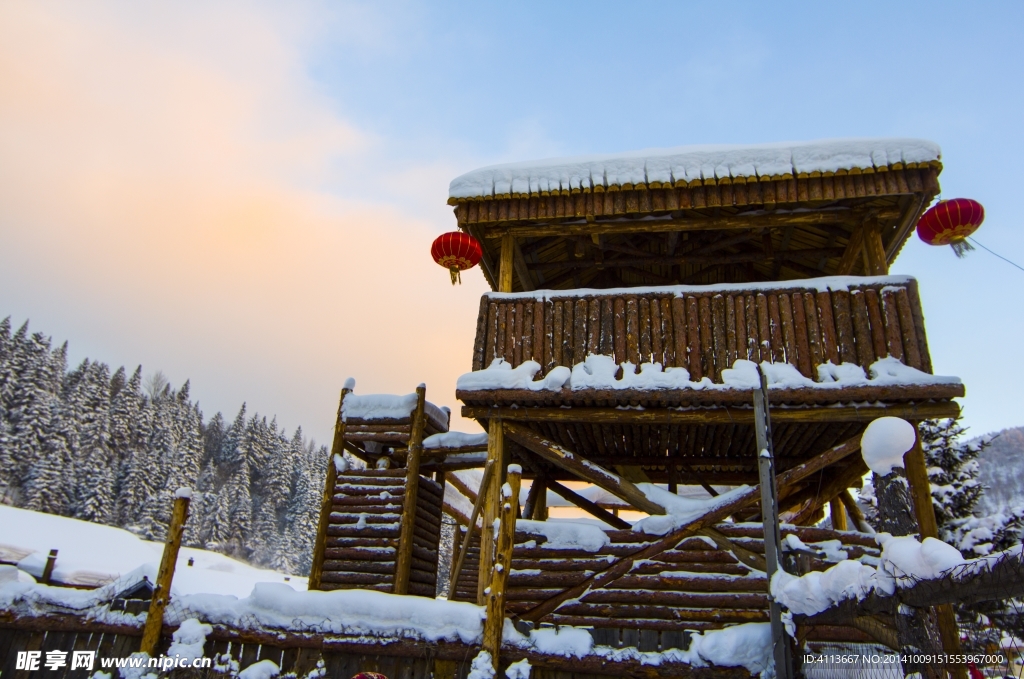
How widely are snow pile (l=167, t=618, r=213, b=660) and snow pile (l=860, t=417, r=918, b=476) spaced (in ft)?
21.2

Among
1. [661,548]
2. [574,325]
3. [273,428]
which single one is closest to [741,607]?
[661,548]

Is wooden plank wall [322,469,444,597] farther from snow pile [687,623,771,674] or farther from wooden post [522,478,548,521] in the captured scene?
snow pile [687,623,771,674]

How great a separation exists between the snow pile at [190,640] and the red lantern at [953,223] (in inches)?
380

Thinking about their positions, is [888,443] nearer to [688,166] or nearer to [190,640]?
[688,166]

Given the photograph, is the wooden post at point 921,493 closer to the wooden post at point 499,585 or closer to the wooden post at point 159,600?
the wooden post at point 499,585

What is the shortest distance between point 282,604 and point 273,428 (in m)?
76.2

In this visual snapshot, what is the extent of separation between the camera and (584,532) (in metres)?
7.81

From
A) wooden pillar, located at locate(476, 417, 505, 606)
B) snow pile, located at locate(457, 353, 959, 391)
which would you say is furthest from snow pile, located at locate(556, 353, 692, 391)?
wooden pillar, located at locate(476, 417, 505, 606)

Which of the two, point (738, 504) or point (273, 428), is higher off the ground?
point (273, 428)

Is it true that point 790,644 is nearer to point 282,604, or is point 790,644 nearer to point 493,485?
point 493,485

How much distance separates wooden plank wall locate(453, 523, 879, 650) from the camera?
291 inches

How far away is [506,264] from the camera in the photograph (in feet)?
29.6

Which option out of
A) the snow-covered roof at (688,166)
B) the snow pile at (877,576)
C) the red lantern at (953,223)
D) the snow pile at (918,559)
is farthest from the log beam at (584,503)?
the snow pile at (918,559)

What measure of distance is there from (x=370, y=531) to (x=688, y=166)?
744 cm
